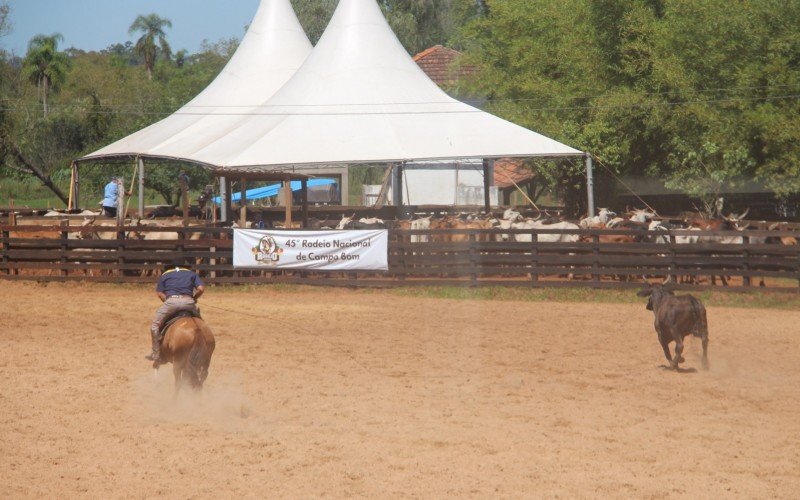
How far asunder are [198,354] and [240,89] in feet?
86.5

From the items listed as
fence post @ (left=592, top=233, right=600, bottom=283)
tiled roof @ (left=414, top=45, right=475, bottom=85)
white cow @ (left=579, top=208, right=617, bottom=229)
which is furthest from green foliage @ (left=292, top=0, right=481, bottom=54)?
fence post @ (left=592, top=233, right=600, bottom=283)

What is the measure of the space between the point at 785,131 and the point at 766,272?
8.53 meters

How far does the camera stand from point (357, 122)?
2941 cm

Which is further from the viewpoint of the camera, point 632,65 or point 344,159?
point 632,65

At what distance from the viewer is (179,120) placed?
35.8 metres

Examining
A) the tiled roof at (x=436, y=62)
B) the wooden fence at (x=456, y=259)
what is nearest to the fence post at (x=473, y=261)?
the wooden fence at (x=456, y=259)

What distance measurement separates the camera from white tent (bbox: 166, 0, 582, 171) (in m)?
28.0

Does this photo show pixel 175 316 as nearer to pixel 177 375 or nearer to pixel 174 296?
pixel 174 296

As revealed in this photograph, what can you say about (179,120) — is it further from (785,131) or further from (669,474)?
(669,474)

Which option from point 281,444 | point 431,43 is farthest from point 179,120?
point 431,43

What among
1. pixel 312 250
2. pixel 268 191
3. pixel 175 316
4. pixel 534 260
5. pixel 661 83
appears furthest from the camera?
pixel 268 191

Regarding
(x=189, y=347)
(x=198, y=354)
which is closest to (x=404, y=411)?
(x=198, y=354)

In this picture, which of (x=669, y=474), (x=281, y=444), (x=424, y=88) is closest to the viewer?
(x=669, y=474)

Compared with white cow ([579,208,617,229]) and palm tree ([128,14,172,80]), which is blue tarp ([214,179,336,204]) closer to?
white cow ([579,208,617,229])
